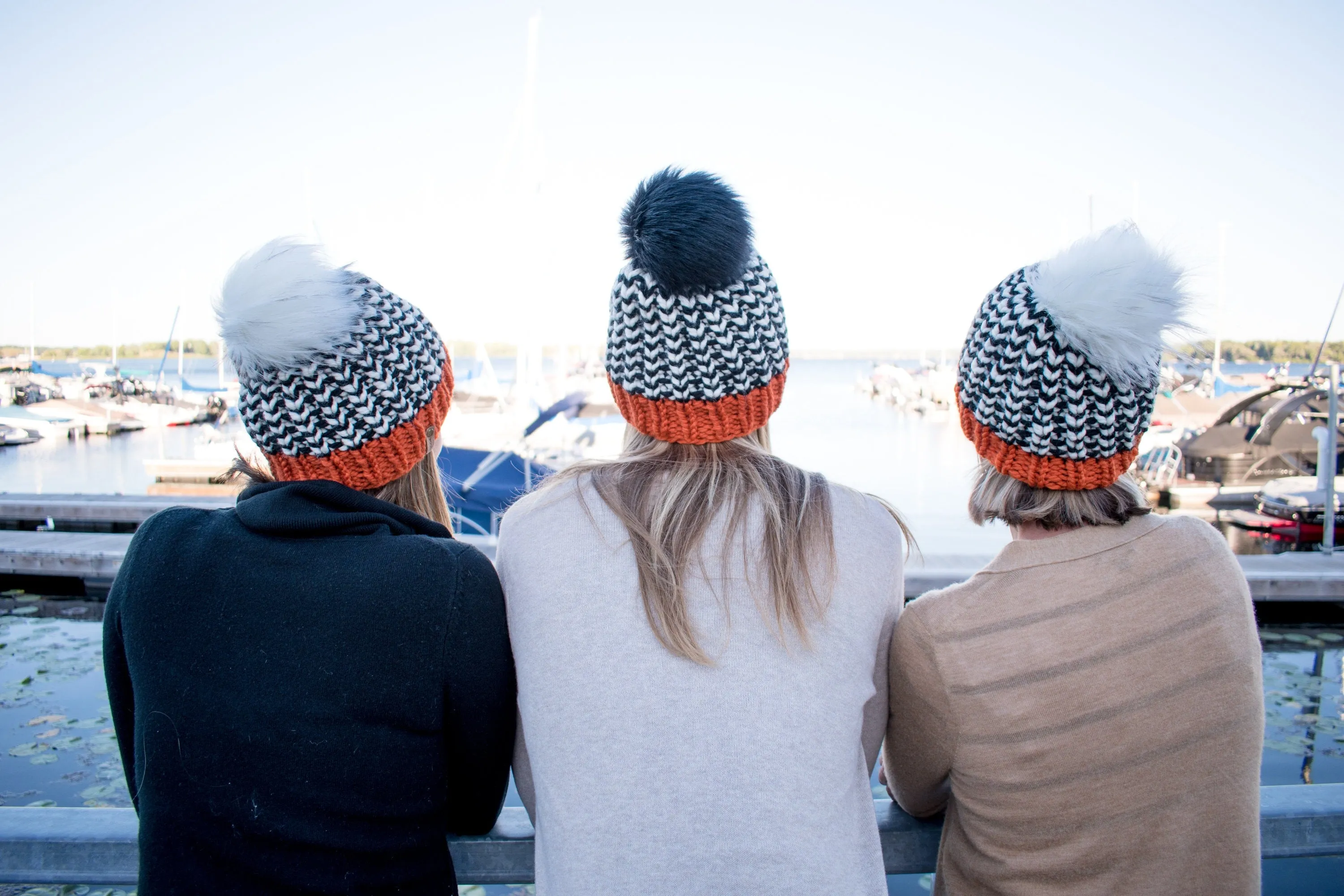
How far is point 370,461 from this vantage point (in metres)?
1.27

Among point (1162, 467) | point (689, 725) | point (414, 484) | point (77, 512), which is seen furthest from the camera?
point (1162, 467)

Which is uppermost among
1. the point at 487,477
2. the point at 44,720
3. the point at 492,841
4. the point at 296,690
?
the point at 296,690

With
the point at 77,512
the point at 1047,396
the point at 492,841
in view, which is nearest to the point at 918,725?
the point at 1047,396

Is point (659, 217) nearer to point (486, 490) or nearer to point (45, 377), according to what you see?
point (486, 490)

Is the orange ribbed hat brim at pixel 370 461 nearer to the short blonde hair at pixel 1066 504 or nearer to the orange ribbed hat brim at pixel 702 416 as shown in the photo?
the orange ribbed hat brim at pixel 702 416

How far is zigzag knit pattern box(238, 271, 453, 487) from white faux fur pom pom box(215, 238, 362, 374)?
2cm

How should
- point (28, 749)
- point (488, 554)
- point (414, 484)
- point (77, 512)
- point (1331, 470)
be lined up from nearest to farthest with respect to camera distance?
1. point (414, 484)
2. point (28, 749)
3. point (488, 554)
4. point (1331, 470)
5. point (77, 512)

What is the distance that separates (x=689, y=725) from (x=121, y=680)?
0.88 metres

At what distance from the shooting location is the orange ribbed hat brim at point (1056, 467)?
1.24 metres

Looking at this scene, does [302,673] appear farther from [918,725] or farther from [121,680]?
[918,725]

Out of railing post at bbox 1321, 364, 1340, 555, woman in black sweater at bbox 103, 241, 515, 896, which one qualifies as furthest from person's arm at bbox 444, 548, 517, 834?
railing post at bbox 1321, 364, 1340, 555

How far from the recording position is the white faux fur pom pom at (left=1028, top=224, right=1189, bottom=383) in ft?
3.78

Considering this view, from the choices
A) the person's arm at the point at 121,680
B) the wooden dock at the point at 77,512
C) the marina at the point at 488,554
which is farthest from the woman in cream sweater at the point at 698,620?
the wooden dock at the point at 77,512

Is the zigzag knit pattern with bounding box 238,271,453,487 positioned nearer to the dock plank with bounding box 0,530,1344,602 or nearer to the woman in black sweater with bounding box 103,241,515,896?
the woman in black sweater with bounding box 103,241,515,896
